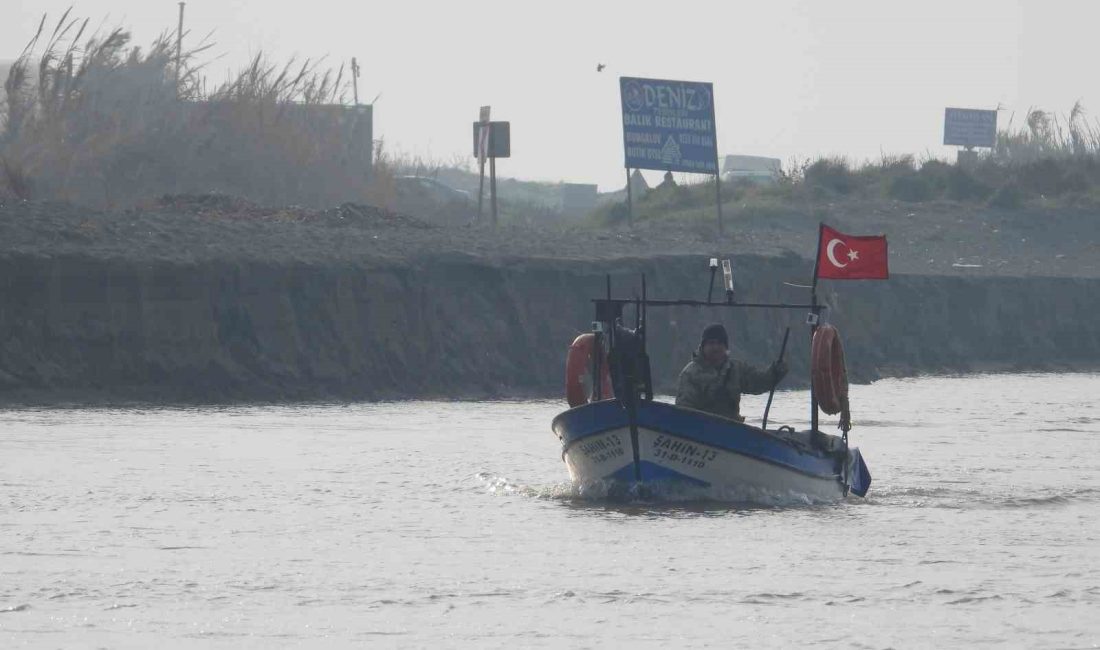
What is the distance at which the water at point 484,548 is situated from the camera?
12.9m

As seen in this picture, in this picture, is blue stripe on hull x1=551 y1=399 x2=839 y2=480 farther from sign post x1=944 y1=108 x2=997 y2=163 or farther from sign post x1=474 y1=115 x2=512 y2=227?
sign post x1=944 y1=108 x2=997 y2=163

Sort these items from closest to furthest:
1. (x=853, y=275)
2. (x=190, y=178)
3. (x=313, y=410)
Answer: (x=853, y=275)
(x=313, y=410)
(x=190, y=178)

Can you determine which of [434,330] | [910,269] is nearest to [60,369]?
[434,330]

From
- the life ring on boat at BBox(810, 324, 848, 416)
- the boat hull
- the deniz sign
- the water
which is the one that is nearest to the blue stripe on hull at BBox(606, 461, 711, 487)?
the boat hull

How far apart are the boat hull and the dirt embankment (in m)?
11.8

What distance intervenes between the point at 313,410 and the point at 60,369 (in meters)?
3.40

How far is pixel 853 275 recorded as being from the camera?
1881cm

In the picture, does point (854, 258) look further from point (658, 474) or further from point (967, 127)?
point (967, 127)

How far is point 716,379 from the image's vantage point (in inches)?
745

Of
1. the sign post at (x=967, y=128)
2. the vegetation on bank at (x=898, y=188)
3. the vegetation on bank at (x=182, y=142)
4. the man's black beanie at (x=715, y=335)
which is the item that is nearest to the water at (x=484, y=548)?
the man's black beanie at (x=715, y=335)

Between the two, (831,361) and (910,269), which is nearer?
(831,361)

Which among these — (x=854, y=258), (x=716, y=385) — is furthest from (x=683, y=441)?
(x=854, y=258)

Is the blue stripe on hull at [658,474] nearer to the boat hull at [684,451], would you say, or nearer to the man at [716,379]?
the boat hull at [684,451]

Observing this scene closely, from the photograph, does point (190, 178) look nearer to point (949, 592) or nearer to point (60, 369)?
point (60, 369)
